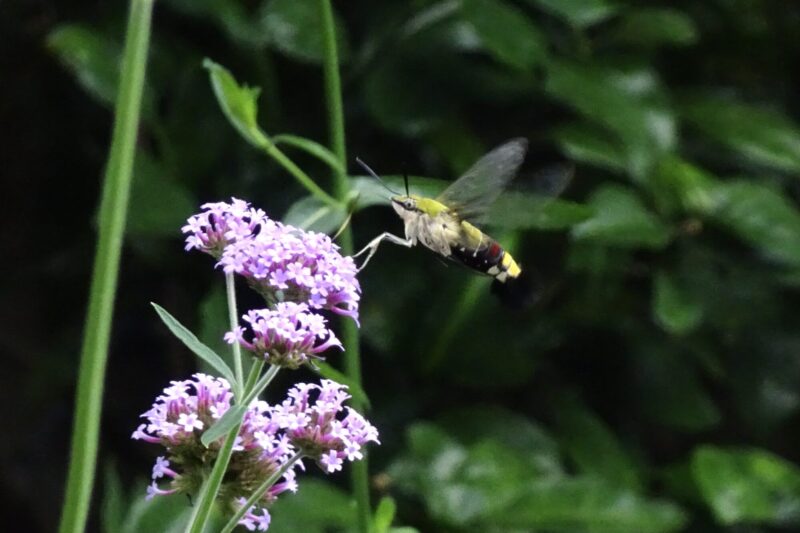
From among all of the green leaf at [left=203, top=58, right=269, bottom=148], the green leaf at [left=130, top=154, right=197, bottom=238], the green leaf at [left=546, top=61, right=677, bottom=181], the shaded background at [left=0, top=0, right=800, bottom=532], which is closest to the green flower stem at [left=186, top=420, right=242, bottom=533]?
the green leaf at [left=203, top=58, right=269, bottom=148]

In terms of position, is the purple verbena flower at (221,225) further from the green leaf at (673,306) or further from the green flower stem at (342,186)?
the green leaf at (673,306)

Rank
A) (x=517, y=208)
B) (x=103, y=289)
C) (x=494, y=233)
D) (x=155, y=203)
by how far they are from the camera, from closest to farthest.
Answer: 1. (x=103, y=289)
2. (x=517, y=208)
3. (x=494, y=233)
4. (x=155, y=203)

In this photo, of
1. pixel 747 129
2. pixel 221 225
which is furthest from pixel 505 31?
pixel 221 225

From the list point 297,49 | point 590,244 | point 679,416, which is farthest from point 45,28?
point 679,416

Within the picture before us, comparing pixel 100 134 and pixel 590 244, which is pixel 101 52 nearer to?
pixel 100 134

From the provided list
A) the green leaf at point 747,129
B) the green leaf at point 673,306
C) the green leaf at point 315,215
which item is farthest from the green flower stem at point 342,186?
the green leaf at point 747,129

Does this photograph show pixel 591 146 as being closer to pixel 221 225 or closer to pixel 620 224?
pixel 620 224

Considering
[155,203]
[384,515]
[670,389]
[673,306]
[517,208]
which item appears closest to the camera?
[384,515]
